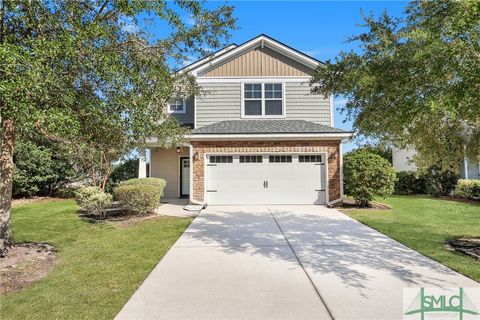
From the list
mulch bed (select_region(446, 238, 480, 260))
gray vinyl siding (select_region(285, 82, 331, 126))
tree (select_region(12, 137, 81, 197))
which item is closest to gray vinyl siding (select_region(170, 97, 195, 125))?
gray vinyl siding (select_region(285, 82, 331, 126))

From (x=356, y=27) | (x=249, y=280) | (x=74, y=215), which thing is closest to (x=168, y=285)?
(x=249, y=280)

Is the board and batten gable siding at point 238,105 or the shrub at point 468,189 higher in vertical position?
the board and batten gable siding at point 238,105

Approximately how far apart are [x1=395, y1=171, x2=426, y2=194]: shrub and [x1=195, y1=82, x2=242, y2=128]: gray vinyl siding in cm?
1061

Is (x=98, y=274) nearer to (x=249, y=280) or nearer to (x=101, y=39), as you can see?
(x=249, y=280)

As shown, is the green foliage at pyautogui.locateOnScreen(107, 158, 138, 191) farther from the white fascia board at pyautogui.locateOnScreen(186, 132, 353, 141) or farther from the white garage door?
the white garage door

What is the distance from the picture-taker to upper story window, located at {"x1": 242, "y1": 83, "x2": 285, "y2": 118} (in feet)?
49.7

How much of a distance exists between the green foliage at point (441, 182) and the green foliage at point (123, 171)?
1635cm

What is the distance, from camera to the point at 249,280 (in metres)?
4.80

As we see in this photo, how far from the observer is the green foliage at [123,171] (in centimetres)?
1792

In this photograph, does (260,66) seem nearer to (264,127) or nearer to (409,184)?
(264,127)

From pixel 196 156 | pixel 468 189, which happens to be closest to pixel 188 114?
pixel 196 156

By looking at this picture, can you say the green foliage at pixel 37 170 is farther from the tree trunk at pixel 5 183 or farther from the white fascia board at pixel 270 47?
the tree trunk at pixel 5 183

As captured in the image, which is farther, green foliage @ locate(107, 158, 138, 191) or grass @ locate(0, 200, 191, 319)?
green foliage @ locate(107, 158, 138, 191)

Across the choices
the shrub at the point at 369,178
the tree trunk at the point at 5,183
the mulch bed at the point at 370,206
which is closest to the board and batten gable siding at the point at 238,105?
the shrub at the point at 369,178
